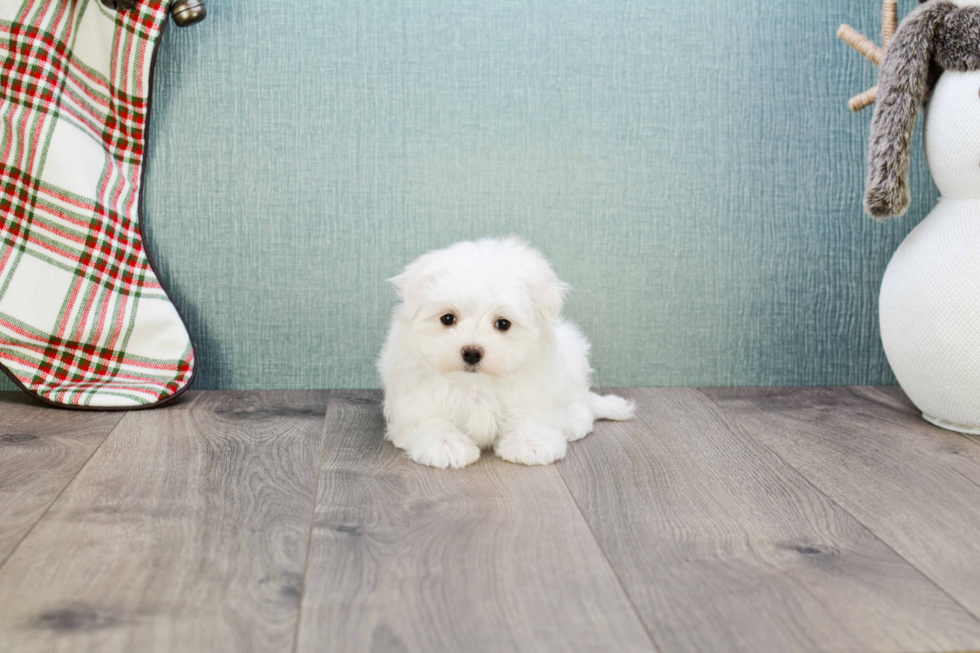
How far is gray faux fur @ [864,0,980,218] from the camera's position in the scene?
168 cm

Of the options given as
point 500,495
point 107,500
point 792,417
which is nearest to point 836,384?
point 792,417

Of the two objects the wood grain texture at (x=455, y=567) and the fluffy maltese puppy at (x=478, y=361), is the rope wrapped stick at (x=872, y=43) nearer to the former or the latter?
the fluffy maltese puppy at (x=478, y=361)

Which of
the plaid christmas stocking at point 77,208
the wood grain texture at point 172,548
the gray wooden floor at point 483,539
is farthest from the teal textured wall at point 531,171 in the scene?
the wood grain texture at point 172,548

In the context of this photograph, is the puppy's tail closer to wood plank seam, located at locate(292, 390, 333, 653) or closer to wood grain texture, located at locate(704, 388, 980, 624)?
wood grain texture, located at locate(704, 388, 980, 624)

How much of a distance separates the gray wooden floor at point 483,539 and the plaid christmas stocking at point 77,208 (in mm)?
134

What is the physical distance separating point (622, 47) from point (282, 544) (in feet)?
4.71

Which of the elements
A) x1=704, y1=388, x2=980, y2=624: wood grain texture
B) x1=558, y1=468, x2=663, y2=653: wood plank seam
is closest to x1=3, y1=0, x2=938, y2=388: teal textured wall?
x1=704, y1=388, x2=980, y2=624: wood grain texture

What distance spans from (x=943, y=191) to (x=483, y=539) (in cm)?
127

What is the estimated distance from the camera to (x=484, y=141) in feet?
6.75

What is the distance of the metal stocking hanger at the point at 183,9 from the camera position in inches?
73.2

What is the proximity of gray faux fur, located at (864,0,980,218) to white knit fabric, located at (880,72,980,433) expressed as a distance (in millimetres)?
48

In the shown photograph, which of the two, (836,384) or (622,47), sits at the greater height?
(622,47)

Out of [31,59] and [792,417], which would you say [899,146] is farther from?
[31,59]

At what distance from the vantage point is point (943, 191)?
1.79 m
